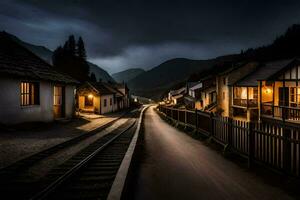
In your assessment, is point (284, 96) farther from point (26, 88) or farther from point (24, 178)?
point (26, 88)

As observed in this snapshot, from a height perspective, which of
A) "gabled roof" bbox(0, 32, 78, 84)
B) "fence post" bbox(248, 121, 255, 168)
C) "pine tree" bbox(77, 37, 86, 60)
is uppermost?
"pine tree" bbox(77, 37, 86, 60)

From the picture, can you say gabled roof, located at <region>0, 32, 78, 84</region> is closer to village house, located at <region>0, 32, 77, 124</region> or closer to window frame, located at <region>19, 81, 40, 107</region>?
village house, located at <region>0, 32, 77, 124</region>

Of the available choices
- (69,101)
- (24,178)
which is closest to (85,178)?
(24,178)

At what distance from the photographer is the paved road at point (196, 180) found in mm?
5160

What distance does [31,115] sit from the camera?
16484mm

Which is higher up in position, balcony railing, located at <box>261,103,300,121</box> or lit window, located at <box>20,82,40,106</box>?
lit window, located at <box>20,82,40,106</box>

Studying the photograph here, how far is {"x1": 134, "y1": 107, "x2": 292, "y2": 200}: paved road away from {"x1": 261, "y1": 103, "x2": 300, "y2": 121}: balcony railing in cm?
1330

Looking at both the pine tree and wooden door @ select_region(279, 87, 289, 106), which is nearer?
wooden door @ select_region(279, 87, 289, 106)

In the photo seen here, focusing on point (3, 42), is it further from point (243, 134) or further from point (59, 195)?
point (243, 134)

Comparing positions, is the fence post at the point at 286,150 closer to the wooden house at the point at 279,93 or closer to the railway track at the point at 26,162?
the railway track at the point at 26,162

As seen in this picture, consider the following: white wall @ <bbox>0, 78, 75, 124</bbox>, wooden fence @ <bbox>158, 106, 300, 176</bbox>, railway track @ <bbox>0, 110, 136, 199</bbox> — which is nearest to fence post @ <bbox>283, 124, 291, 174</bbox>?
wooden fence @ <bbox>158, 106, 300, 176</bbox>

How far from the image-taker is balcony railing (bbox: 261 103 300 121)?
1884 centimetres

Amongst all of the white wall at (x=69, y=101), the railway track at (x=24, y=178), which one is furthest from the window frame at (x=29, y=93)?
the railway track at (x=24, y=178)

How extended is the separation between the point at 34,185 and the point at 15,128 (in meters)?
10.4
